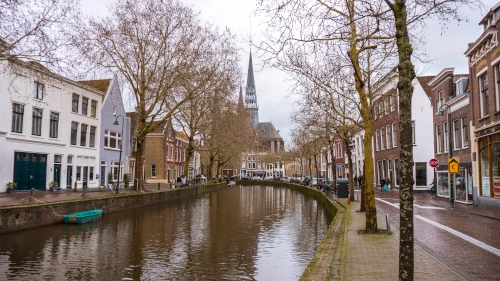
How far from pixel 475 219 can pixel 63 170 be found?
30023mm

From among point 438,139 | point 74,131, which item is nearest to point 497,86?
point 438,139

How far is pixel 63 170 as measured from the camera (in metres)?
33.3

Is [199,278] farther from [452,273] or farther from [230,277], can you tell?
[452,273]

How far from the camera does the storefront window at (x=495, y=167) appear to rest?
68.6 ft

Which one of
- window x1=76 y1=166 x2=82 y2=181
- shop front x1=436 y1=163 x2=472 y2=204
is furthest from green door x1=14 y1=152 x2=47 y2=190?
shop front x1=436 y1=163 x2=472 y2=204

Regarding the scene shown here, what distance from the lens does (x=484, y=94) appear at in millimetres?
22531

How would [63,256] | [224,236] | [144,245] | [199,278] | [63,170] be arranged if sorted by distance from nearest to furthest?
[199,278] < [63,256] < [144,245] < [224,236] < [63,170]

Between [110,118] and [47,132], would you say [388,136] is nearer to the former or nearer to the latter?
[110,118]

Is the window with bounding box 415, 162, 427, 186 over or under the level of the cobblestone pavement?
over

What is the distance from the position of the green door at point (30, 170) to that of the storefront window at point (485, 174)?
30.3 meters

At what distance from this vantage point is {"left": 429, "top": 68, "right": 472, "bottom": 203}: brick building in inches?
983

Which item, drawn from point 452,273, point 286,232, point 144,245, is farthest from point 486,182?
point 144,245

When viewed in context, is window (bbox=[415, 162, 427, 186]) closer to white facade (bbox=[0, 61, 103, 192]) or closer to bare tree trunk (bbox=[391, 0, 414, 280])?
white facade (bbox=[0, 61, 103, 192])

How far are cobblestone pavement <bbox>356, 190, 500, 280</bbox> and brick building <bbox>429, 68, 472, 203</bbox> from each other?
5.55 meters
